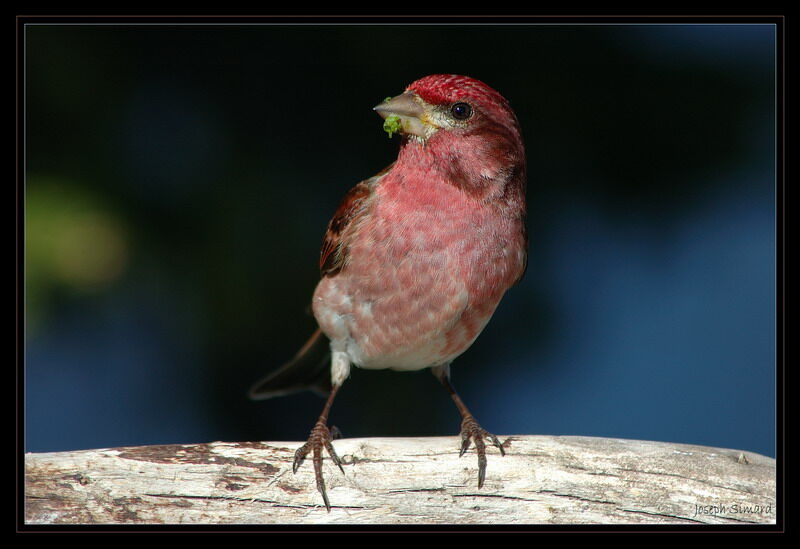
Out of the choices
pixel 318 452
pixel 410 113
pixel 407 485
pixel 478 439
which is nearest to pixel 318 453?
pixel 318 452

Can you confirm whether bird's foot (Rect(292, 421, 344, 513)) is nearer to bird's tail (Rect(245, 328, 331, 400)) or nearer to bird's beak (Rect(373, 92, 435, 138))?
bird's tail (Rect(245, 328, 331, 400))

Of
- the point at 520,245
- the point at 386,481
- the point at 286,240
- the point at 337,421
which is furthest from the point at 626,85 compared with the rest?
the point at 386,481

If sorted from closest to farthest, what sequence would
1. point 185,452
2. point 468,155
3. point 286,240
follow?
1. point 185,452
2. point 468,155
3. point 286,240

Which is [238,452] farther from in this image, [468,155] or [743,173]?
[743,173]

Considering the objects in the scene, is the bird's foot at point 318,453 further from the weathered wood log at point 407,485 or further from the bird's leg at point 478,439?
the bird's leg at point 478,439

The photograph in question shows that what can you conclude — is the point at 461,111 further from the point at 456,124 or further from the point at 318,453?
the point at 318,453

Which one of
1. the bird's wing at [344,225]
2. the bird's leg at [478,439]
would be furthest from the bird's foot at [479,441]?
the bird's wing at [344,225]
